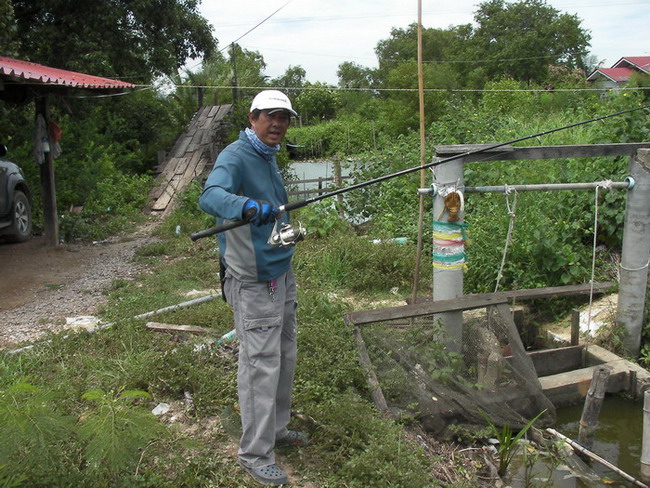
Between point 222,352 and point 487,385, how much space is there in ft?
6.57

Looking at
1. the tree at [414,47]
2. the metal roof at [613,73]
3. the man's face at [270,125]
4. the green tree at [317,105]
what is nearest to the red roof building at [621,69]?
the metal roof at [613,73]

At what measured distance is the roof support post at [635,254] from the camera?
5.23 meters

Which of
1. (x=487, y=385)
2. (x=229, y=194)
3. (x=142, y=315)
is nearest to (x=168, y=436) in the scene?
(x=229, y=194)

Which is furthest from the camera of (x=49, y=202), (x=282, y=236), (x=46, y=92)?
(x=49, y=202)

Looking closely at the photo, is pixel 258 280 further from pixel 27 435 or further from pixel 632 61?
pixel 632 61

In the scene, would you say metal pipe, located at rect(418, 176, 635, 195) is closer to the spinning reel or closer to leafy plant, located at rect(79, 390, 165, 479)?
the spinning reel

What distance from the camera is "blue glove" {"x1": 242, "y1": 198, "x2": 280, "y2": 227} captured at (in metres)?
2.76

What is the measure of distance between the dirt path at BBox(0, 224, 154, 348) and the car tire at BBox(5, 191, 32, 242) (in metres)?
0.13

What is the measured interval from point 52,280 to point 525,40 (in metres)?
39.6

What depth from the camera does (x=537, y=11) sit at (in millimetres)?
43969

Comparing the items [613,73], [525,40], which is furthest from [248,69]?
[613,73]

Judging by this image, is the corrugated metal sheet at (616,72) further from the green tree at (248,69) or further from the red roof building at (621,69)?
the green tree at (248,69)

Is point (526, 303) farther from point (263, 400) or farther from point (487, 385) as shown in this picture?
point (263, 400)

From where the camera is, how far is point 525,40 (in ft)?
134
